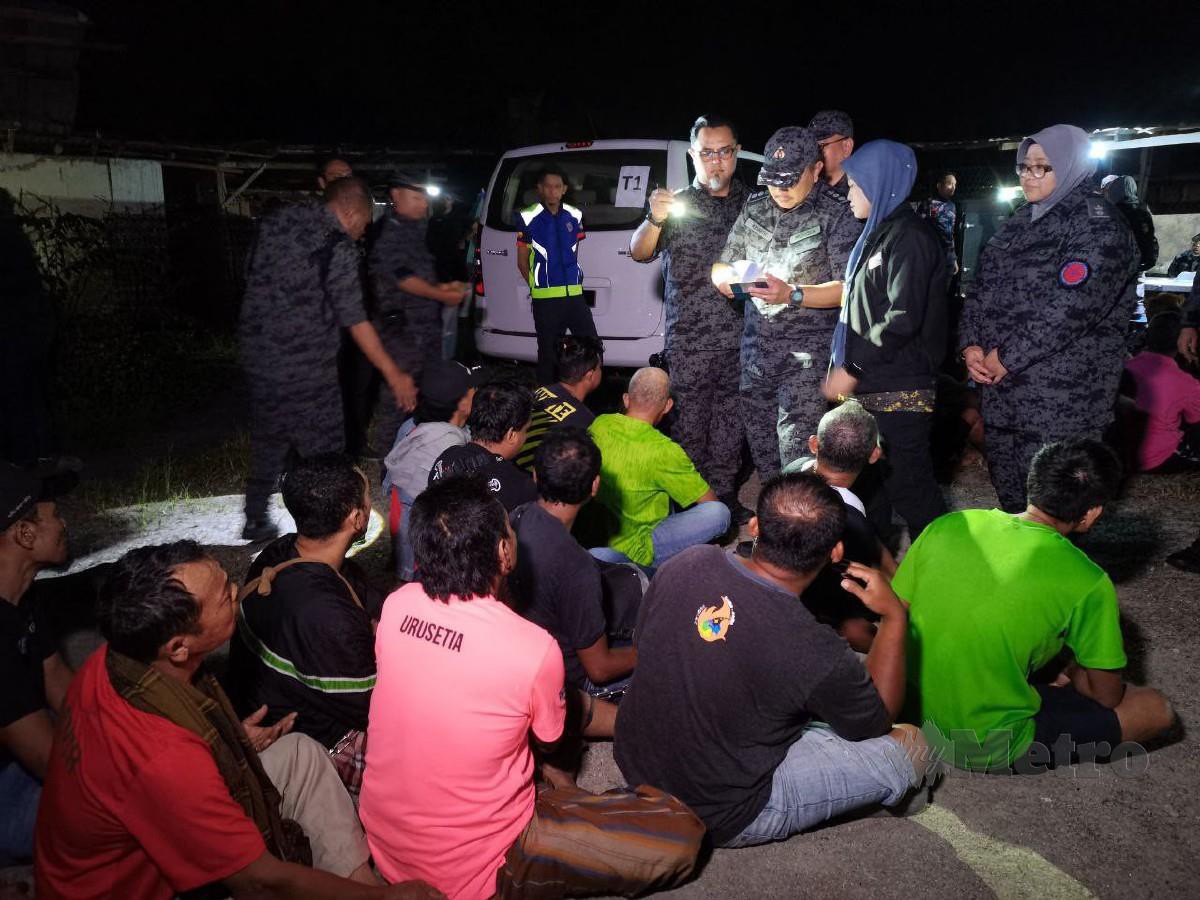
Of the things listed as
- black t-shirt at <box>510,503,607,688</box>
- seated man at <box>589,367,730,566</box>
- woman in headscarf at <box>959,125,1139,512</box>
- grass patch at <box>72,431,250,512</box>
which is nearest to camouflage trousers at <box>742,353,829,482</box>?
seated man at <box>589,367,730,566</box>

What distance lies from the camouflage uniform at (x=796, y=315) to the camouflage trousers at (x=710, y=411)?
0.50 meters

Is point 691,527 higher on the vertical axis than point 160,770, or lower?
lower

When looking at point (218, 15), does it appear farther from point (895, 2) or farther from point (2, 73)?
point (895, 2)

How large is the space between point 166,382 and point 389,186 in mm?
4257

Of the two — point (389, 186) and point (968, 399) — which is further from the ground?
point (389, 186)

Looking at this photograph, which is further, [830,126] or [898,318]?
[830,126]

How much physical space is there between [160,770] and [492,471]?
1828mm

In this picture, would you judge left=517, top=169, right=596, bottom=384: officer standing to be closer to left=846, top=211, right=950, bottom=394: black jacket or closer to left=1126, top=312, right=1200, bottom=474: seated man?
left=846, top=211, right=950, bottom=394: black jacket

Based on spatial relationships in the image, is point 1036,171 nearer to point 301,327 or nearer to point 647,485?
point 647,485

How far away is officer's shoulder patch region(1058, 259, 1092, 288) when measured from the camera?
351 cm

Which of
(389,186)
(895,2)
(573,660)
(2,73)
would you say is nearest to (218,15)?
(2,73)

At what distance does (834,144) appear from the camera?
15.1ft

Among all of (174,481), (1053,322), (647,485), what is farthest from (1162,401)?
(174,481)

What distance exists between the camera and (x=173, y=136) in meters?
15.2
